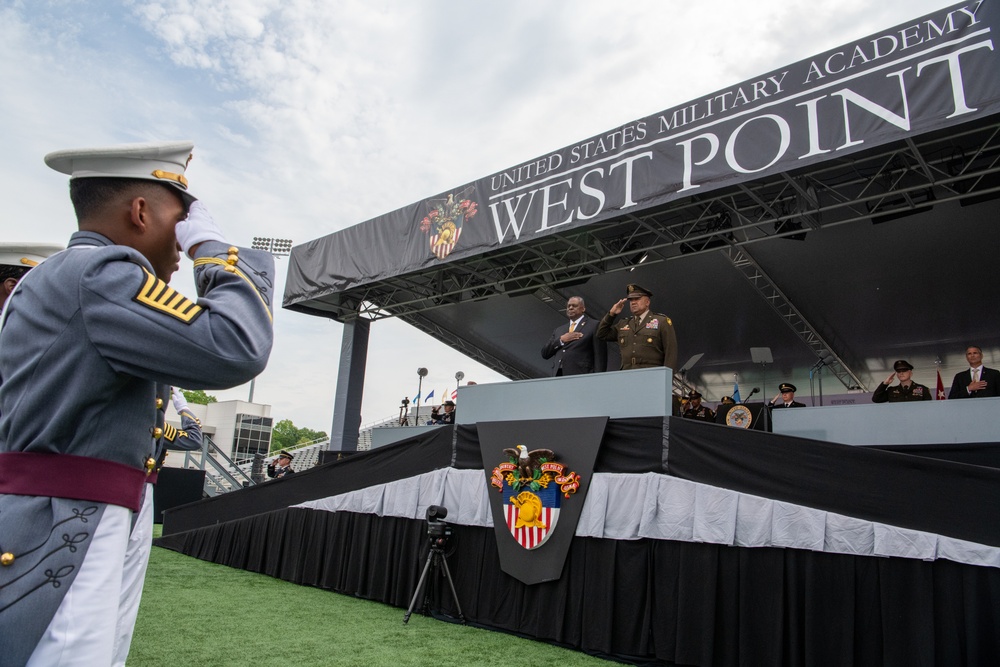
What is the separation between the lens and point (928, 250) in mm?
8430

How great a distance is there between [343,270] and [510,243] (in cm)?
316

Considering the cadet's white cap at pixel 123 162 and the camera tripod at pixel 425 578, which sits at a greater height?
the cadet's white cap at pixel 123 162

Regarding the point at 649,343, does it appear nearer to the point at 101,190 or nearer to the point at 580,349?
the point at 580,349

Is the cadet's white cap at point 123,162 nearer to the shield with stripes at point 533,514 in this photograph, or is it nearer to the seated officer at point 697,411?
the shield with stripes at point 533,514

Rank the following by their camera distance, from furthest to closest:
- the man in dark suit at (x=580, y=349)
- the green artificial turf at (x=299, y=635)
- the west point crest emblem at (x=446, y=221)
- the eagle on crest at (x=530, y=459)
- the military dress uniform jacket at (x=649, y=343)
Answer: the west point crest emblem at (x=446, y=221) < the man in dark suit at (x=580, y=349) < the military dress uniform jacket at (x=649, y=343) < the eagle on crest at (x=530, y=459) < the green artificial turf at (x=299, y=635)

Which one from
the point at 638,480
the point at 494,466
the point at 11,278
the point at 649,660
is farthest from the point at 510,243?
the point at 11,278

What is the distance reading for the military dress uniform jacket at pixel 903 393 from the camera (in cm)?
563

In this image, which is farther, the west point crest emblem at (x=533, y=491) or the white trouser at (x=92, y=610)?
the west point crest emblem at (x=533, y=491)

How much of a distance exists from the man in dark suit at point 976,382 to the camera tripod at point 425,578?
4502mm

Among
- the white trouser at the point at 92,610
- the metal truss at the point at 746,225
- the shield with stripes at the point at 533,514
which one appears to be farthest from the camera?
the metal truss at the point at 746,225

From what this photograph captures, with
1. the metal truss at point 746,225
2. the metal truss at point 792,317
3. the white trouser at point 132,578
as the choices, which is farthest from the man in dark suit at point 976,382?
the white trouser at point 132,578

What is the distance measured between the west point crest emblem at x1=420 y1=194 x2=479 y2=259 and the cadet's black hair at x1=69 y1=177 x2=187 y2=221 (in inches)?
262

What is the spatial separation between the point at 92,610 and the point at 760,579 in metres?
3.60

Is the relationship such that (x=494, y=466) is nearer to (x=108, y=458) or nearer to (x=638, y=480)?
(x=638, y=480)
